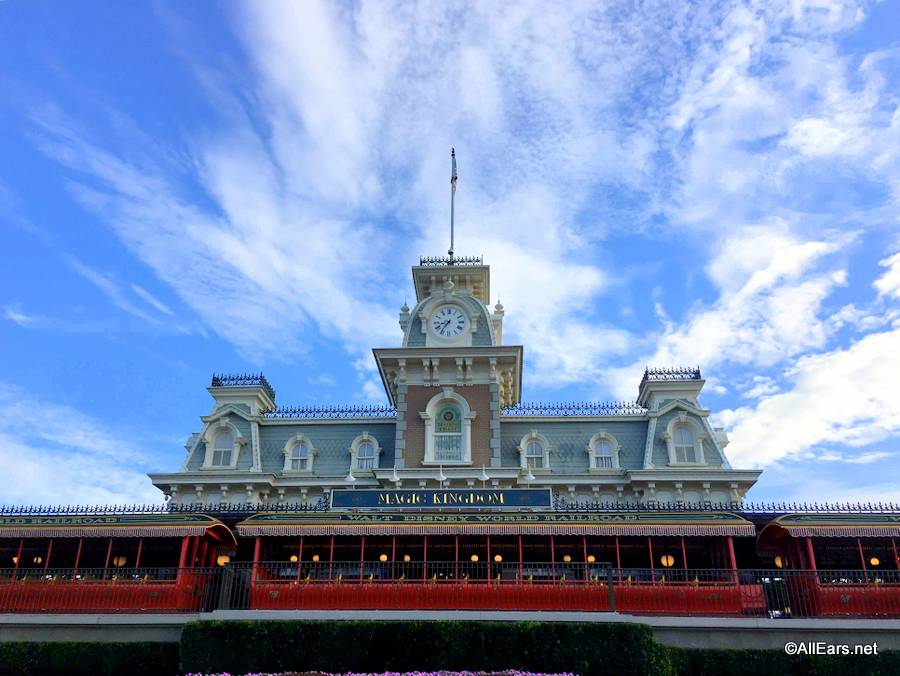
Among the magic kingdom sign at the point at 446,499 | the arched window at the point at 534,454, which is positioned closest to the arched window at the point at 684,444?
the arched window at the point at 534,454

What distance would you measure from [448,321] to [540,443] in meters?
7.89

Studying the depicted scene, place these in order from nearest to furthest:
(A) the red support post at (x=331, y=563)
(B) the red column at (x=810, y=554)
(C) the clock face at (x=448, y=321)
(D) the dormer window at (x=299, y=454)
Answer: (A) the red support post at (x=331, y=563), (B) the red column at (x=810, y=554), (D) the dormer window at (x=299, y=454), (C) the clock face at (x=448, y=321)

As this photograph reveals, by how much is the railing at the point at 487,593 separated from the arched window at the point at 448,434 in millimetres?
11349

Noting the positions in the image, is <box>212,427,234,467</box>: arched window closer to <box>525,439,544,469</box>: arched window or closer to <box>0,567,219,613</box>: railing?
<box>0,567,219,613</box>: railing

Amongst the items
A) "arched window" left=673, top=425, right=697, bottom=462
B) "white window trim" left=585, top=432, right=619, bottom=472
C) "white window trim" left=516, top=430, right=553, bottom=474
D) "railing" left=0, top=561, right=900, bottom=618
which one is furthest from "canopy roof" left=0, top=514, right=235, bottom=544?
"arched window" left=673, top=425, right=697, bottom=462

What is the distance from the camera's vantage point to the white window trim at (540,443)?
3381 cm

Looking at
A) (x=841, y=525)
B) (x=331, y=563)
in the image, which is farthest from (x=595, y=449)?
(x=331, y=563)

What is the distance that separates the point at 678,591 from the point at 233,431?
77.6 ft

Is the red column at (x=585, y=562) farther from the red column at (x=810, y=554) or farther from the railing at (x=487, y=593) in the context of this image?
the red column at (x=810, y=554)

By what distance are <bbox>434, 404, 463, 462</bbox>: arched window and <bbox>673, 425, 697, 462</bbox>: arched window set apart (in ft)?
34.9

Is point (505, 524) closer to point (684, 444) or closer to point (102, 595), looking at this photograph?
point (102, 595)

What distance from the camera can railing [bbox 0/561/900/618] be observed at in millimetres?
20438

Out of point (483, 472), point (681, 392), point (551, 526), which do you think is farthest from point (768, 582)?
point (681, 392)

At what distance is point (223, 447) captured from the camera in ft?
117
